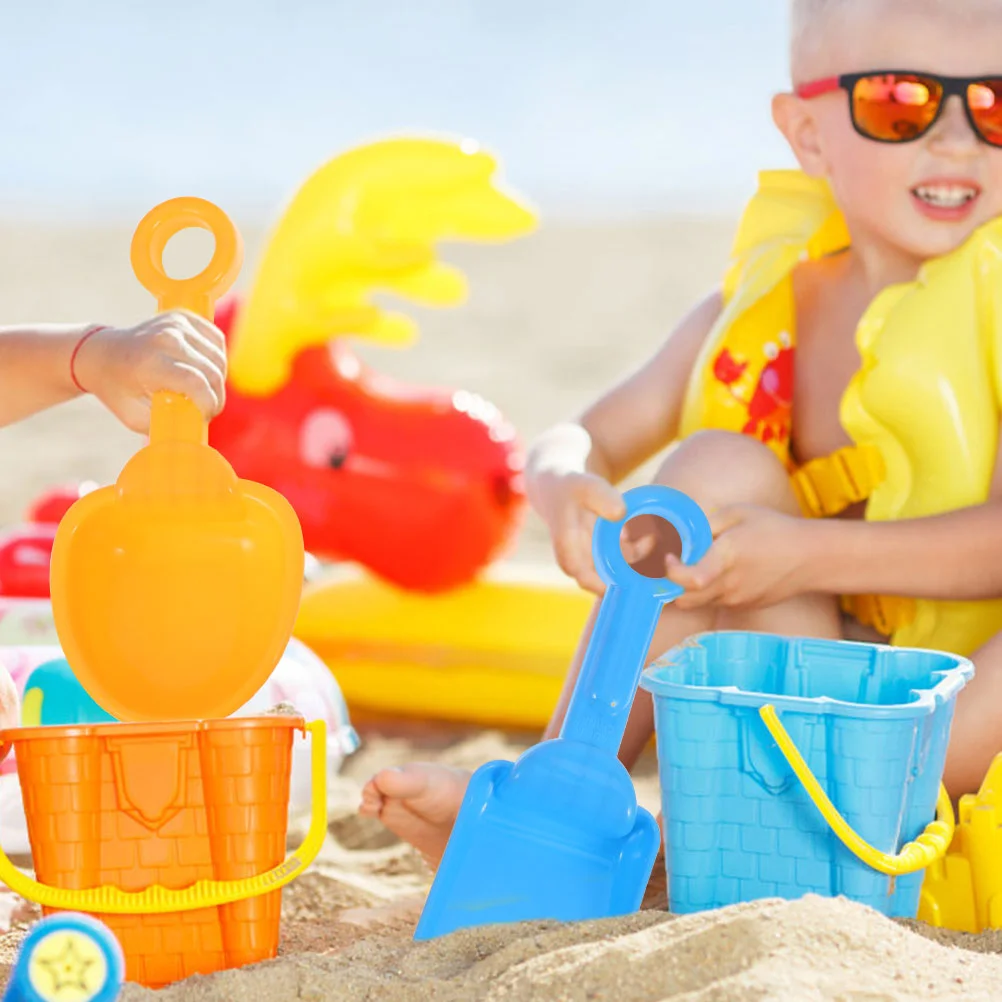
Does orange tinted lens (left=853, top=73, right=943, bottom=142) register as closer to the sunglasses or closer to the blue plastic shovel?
the sunglasses

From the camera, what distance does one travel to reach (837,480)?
5.37ft

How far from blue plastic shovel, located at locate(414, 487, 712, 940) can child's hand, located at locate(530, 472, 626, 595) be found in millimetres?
114

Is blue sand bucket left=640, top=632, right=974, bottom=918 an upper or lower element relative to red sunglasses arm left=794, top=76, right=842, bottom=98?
lower

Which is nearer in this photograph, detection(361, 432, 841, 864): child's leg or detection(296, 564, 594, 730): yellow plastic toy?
detection(361, 432, 841, 864): child's leg

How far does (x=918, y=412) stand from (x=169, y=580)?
0.80 meters

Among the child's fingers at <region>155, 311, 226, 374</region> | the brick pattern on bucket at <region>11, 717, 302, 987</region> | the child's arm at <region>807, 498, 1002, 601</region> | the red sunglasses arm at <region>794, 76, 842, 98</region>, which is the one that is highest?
the red sunglasses arm at <region>794, 76, 842, 98</region>

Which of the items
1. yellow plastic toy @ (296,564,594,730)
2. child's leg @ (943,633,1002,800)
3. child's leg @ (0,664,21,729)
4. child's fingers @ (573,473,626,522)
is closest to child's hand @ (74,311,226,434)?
child's leg @ (0,664,21,729)

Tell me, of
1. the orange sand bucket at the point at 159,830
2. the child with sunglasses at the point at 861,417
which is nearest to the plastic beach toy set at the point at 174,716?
the orange sand bucket at the point at 159,830

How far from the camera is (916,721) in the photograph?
1137 millimetres

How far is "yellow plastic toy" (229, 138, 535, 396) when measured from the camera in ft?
7.83

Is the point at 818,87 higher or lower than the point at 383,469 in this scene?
higher

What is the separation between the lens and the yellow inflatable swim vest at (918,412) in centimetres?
157

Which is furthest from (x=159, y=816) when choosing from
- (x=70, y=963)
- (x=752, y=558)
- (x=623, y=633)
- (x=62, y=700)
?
(x=752, y=558)

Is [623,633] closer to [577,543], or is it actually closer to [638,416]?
[577,543]
